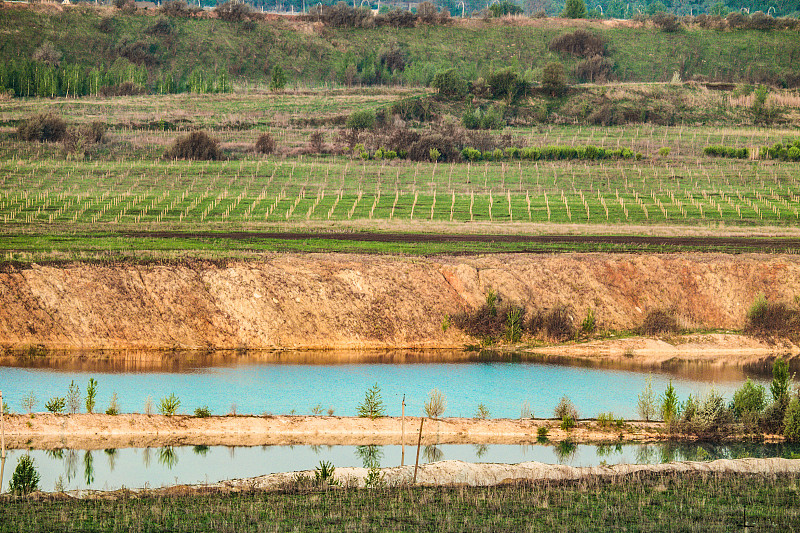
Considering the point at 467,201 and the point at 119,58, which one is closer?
the point at 467,201

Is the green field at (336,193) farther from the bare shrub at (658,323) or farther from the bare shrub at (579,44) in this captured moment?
the bare shrub at (579,44)

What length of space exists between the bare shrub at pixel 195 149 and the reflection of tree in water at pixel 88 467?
53784mm

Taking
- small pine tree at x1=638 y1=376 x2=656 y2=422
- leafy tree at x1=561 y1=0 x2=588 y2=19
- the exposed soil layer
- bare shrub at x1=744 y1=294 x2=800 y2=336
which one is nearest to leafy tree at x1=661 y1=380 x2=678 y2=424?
small pine tree at x1=638 y1=376 x2=656 y2=422

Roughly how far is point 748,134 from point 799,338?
56196 millimetres

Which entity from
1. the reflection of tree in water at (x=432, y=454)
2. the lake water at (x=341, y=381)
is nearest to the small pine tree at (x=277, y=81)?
the lake water at (x=341, y=381)

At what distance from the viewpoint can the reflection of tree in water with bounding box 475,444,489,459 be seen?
27594 mm

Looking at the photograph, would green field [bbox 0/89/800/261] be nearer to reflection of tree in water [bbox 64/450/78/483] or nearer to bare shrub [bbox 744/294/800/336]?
bare shrub [bbox 744/294/800/336]

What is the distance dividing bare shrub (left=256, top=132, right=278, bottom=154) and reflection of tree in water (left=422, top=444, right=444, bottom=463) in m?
56.6

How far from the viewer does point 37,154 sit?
7738 centimetres

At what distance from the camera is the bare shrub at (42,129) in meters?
82.6

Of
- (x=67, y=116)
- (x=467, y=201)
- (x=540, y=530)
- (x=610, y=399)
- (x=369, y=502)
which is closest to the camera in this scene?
(x=540, y=530)

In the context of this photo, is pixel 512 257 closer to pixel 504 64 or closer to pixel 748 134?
pixel 748 134

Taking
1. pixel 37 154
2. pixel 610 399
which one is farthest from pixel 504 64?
pixel 610 399

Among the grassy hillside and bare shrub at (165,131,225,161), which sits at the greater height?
the grassy hillside
